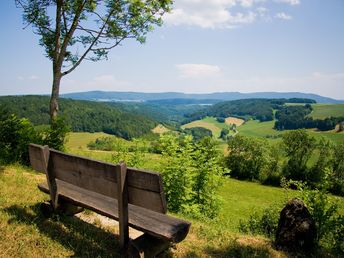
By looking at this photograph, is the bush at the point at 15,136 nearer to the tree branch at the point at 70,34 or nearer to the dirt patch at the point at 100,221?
the tree branch at the point at 70,34

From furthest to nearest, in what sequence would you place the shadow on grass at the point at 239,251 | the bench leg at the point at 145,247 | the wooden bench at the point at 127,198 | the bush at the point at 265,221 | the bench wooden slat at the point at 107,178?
the bush at the point at 265,221 → the shadow on grass at the point at 239,251 → the bench leg at the point at 145,247 → the wooden bench at the point at 127,198 → the bench wooden slat at the point at 107,178

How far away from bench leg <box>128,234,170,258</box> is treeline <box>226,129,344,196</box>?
57840mm

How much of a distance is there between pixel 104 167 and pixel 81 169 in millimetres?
643

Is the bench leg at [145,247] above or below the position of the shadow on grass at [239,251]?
above

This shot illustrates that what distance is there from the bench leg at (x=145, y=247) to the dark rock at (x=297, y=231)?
2.84 m

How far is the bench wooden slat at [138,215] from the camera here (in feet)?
13.9

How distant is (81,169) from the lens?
498 cm

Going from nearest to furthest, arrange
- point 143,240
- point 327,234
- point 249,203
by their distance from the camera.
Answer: point 143,240 → point 327,234 → point 249,203

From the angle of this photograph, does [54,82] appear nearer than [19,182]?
No

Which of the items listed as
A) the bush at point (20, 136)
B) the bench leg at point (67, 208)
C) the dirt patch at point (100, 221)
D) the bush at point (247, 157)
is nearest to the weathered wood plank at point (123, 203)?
the dirt patch at point (100, 221)

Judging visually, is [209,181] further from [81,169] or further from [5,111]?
[5,111]

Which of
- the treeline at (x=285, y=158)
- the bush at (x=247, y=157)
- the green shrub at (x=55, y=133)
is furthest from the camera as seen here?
the bush at (x=247, y=157)

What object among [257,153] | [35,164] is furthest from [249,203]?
[35,164]

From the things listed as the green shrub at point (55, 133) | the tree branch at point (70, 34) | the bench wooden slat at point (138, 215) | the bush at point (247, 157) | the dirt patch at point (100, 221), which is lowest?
the bush at point (247, 157)
